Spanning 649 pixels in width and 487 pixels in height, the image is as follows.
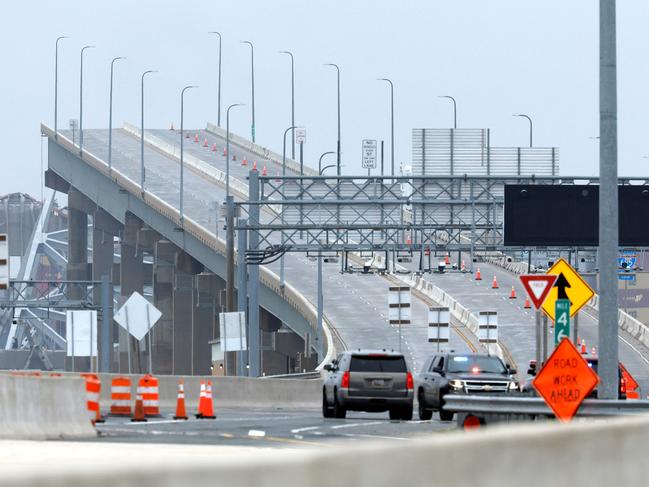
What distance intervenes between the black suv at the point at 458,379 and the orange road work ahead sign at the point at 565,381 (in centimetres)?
1304

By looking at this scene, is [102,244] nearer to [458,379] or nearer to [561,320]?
[458,379]

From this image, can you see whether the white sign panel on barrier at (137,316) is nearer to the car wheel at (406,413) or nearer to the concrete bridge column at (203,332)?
the car wheel at (406,413)

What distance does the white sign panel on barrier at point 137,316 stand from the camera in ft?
138

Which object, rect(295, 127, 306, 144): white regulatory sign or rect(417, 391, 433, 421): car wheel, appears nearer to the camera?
rect(417, 391, 433, 421): car wheel

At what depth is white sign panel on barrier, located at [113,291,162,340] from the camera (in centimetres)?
4212

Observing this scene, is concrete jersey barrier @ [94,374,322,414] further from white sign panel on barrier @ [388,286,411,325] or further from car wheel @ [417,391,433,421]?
car wheel @ [417,391,433,421]

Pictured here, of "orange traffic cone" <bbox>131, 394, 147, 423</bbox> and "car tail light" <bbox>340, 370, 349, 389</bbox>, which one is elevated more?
"car tail light" <bbox>340, 370, 349, 389</bbox>

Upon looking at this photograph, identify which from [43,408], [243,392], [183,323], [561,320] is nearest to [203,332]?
[183,323]

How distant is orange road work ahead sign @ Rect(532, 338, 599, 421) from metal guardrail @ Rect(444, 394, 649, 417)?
51 cm

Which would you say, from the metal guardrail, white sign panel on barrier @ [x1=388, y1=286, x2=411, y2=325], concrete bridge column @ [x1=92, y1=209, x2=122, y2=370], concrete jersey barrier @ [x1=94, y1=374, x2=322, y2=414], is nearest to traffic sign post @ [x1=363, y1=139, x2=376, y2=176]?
concrete bridge column @ [x1=92, y1=209, x2=122, y2=370]

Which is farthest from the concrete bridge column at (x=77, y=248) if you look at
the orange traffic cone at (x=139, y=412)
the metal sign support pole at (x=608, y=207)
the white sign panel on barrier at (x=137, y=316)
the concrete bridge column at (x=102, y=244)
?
the metal sign support pole at (x=608, y=207)

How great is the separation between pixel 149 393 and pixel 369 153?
8136cm

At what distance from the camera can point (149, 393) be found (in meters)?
32.7

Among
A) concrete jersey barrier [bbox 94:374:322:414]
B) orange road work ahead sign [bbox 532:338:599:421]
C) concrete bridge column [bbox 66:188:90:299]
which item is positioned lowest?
concrete jersey barrier [bbox 94:374:322:414]
